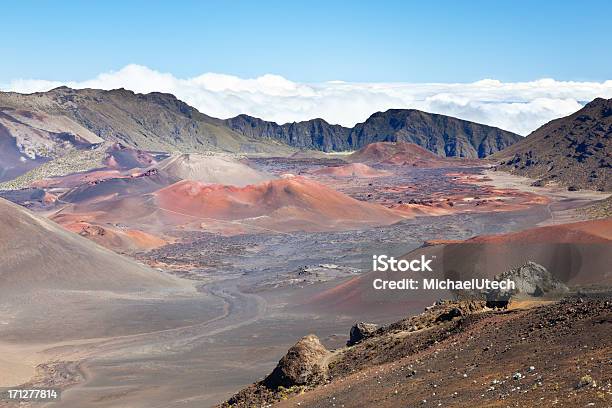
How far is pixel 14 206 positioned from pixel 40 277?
1292 cm

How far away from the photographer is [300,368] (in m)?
27.0

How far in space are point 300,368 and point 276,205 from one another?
353 feet

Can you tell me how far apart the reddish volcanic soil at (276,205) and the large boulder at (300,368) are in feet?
310

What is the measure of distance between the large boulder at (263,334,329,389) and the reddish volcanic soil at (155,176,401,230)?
94588 millimetres

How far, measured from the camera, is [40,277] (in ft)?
225

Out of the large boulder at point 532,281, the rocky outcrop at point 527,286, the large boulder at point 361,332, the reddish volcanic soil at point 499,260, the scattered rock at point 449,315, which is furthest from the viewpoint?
the reddish volcanic soil at point 499,260

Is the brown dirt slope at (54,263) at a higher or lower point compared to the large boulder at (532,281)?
lower

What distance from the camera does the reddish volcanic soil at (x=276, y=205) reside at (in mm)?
128125

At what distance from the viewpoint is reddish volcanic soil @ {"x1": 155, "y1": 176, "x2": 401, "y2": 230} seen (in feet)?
420
